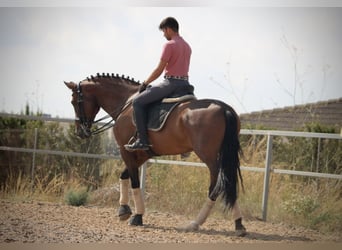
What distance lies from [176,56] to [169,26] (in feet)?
1.10

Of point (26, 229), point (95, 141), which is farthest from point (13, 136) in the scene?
point (26, 229)

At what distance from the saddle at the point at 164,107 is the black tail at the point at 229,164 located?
0.58 metres

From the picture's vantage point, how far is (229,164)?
639 centimetres

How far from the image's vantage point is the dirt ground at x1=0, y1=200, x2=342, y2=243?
6.06 meters

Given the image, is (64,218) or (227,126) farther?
(64,218)

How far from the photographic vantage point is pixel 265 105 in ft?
26.2

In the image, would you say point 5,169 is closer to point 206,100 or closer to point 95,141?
point 95,141

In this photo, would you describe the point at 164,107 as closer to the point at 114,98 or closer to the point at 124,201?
the point at 114,98

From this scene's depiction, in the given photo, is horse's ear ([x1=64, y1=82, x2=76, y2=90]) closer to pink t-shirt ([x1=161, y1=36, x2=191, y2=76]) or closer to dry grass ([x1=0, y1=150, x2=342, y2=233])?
pink t-shirt ([x1=161, y1=36, x2=191, y2=76])

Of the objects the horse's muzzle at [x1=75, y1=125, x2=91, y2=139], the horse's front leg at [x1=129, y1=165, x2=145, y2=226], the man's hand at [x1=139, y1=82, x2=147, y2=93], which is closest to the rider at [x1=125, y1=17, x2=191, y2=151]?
the man's hand at [x1=139, y1=82, x2=147, y2=93]

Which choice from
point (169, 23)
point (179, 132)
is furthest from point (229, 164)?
point (169, 23)

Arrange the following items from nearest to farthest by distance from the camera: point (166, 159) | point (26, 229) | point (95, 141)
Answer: point (26, 229), point (166, 159), point (95, 141)

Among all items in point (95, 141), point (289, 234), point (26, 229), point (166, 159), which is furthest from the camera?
point (95, 141)

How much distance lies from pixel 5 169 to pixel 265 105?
435cm
